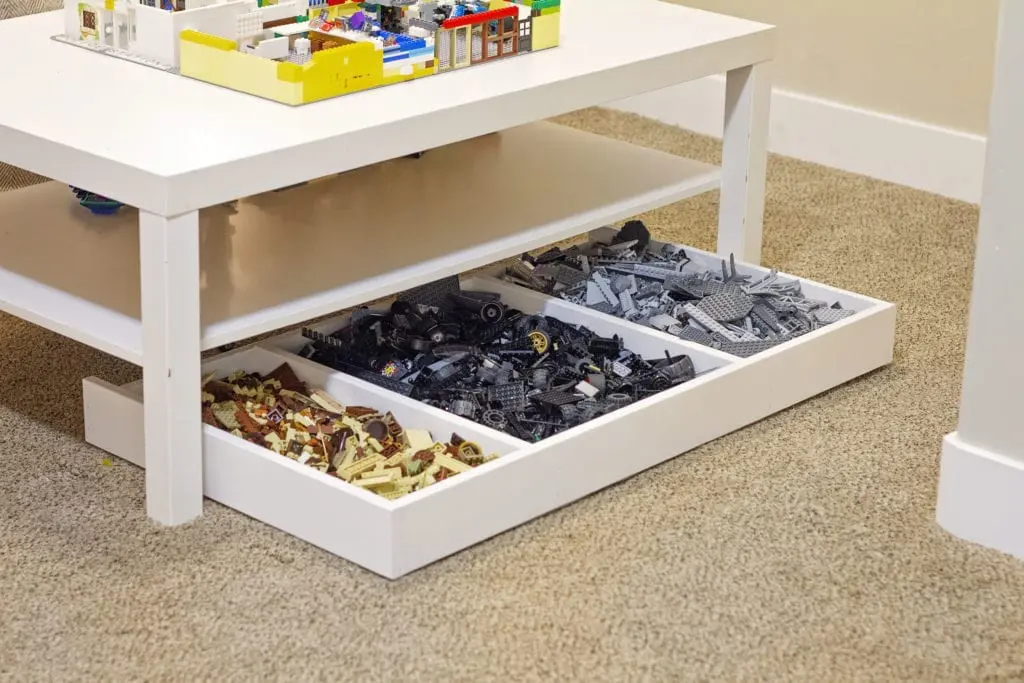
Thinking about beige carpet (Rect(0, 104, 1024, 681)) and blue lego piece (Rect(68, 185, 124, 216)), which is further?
blue lego piece (Rect(68, 185, 124, 216))

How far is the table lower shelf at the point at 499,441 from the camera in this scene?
4.59 ft

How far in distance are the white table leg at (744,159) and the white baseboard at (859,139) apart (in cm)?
64

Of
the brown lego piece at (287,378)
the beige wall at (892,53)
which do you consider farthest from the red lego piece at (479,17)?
the beige wall at (892,53)

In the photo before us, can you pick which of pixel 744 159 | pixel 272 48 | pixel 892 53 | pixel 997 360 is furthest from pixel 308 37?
pixel 892 53

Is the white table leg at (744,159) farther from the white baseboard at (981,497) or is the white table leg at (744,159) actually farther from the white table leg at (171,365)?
the white table leg at (171,365)

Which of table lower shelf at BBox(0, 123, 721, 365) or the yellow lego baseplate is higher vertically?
the yellow lego baseplate

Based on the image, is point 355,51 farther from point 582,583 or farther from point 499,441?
point 582,583

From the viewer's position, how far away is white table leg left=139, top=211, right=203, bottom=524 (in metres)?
1.38

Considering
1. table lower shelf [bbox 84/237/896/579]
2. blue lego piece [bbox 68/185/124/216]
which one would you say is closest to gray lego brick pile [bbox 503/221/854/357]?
table lower shelf [bbox 84/237/896/579]

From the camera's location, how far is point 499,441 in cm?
151

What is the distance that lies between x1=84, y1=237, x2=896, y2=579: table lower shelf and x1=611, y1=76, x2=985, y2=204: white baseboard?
76 centimetres

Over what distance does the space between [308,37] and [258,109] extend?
Result: 0.56 ft

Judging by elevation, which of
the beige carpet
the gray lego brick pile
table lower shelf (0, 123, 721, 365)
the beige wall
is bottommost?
the beige carpet

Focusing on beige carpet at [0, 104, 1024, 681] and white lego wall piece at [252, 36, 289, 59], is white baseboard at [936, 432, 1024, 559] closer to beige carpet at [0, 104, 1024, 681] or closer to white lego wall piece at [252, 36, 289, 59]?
beige carpet at [0, 104, 1024, 681]
